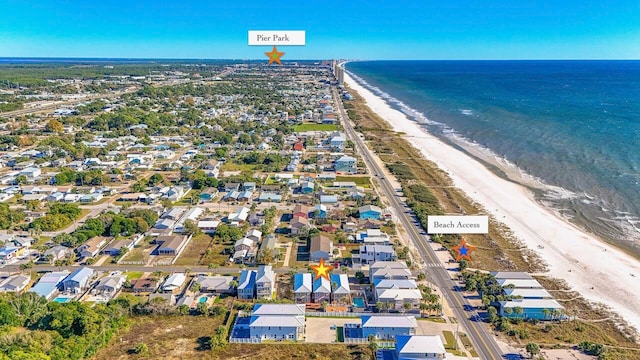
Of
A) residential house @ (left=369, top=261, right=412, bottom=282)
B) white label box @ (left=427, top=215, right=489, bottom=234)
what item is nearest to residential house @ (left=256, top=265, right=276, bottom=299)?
residential house @ (left=369, top=261, right=412, bottom=282)

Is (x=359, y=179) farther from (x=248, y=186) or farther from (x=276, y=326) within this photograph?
(x=276, y=326)

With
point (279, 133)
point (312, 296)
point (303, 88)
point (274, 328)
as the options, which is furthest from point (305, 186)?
point (303, 88)

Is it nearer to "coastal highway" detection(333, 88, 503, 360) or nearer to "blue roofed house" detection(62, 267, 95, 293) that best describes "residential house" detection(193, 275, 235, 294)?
"blue roofed house" detection(62, 267, 95, 293)

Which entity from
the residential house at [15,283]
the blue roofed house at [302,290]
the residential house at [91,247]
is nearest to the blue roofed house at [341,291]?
the blue roofed house at [302,290]

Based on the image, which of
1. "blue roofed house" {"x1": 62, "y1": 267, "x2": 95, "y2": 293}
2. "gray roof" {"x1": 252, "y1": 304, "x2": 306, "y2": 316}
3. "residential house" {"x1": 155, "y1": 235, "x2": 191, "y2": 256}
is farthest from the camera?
"residential house" {"x1": 155, "y1": 235, "x2": 191, "y2": 256}

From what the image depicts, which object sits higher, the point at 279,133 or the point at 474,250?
the point at 279,133

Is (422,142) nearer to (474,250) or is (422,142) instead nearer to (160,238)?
(474,250)
